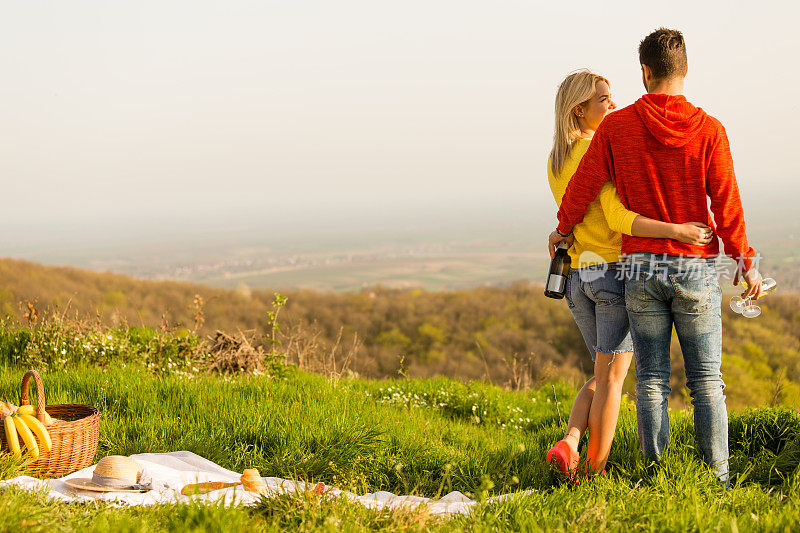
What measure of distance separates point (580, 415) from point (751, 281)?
1312 millimetres

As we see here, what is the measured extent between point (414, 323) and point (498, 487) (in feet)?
65.2

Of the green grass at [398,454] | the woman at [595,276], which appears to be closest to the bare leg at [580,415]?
the woman at [595,276]

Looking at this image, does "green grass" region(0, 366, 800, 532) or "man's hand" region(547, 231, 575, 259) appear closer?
"green grass" region(0, 366, 800, 532)

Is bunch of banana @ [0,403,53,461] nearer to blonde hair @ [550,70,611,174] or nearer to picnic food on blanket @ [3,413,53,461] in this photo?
picnic food on blanket @ [3,413,53,461]

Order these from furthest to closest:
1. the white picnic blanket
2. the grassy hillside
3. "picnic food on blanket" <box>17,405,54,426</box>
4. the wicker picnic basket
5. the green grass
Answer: the grassy hillside → "picnic food on blanket" <box>17,405,54,426</box> → the wicker picnic basket → the white picnic blanket → the green grass

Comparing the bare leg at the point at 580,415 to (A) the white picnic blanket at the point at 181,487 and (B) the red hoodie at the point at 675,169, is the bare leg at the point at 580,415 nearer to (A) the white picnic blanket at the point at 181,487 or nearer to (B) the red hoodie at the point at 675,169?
(A) the white picnic blanket at the point at 181,487

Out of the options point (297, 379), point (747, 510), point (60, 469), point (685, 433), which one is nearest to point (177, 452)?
point (60, 469)

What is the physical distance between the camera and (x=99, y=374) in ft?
18.5

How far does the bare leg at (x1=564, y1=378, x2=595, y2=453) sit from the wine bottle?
0.69 m

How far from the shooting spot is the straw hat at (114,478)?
3289 millimetres

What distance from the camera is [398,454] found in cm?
395

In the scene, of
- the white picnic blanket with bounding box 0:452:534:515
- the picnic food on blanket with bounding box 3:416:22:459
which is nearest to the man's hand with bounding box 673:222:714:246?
the white picnic blanket with bounding box 0:452:534:515

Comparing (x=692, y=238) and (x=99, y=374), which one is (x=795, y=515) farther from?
(x=99, y=374)

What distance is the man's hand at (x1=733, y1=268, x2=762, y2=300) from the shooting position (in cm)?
326
